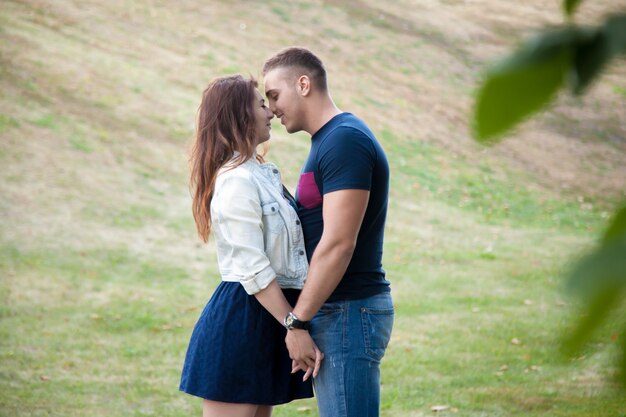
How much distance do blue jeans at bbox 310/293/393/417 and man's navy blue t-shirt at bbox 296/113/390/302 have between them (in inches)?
2.6

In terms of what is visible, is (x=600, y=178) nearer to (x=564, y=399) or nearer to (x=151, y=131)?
(x=151, y=131)

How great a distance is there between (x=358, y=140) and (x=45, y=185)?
8.66 meters

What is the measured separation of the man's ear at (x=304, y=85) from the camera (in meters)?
2.98

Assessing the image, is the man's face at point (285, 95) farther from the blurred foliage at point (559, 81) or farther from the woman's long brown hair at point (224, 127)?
the blurred foliage at point (559, 81)

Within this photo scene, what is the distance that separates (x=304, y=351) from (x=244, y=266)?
0.35 metres

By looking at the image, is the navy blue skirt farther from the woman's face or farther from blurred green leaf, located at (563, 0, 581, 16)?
blurred green leaf, located at (563, 0, 581, 16)

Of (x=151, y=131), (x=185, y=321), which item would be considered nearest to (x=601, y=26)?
(x=185, y=321)

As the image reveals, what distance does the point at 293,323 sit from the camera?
2830mm

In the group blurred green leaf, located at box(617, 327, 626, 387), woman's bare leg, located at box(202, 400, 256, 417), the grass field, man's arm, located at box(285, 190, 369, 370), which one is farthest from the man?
blurred green leaf, located at box(617, 327, 626, 387)

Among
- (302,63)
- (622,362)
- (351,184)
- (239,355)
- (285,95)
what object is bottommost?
(239,355)

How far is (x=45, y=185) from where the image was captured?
1075cm

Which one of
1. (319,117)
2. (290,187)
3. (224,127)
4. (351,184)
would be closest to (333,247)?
(351,184)

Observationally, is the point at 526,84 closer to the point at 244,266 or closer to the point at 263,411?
the point at 244,266

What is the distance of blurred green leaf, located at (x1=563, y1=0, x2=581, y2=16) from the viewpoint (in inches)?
19.7
